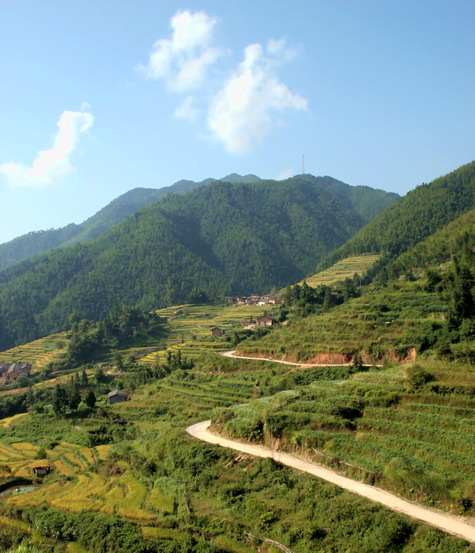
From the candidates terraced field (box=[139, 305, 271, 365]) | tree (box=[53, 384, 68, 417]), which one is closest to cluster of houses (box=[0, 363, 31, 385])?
terraced field (box=[139, 305, 271, 365])

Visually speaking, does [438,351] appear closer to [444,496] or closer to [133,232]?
[444,496]

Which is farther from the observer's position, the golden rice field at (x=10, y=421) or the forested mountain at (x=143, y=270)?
the forested mountain at (x=143, y=270)

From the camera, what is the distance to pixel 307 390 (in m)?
30.0

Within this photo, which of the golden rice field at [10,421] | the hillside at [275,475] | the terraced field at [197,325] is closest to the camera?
the hillside at [275,475]

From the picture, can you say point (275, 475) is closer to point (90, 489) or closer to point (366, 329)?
point (90, 489)

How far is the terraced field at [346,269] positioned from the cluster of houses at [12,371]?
5048 cm

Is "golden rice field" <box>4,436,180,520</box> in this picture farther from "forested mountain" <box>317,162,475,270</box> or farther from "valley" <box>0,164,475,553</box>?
"forested mountain" <box>317,162,475,270</box>

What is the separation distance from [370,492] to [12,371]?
71433 mm

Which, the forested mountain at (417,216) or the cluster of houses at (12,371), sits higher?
the forested mountain at (417,216)

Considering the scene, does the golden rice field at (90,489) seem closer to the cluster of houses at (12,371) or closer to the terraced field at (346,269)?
the cluster of houses at (12,371)

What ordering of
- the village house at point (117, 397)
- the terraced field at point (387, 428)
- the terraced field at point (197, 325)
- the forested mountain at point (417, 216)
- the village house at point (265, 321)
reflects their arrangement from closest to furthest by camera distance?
the terraced field at point (387, 428), the village house at point (117, 397), the terraced field at point (197, 325), the village house at point (265, 321), the forested mountain at point (417, 216)

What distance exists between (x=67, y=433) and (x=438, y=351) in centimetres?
2972

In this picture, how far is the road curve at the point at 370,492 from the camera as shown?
16766mm

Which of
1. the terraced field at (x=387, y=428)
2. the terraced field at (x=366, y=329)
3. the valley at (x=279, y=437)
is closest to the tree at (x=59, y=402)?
the valley at (x=279, y=437)
